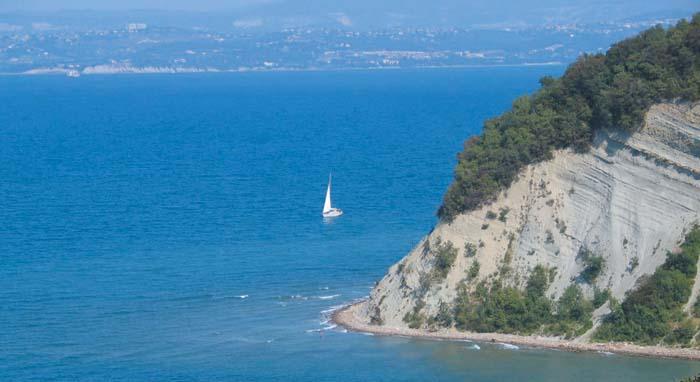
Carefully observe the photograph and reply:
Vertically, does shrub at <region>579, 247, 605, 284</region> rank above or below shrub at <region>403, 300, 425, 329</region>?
above

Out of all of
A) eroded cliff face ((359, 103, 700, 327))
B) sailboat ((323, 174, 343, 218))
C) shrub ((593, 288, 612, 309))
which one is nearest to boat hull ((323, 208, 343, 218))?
sailboat ((323, 174, 343, 218))

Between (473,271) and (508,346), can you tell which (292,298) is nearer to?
(473,271)

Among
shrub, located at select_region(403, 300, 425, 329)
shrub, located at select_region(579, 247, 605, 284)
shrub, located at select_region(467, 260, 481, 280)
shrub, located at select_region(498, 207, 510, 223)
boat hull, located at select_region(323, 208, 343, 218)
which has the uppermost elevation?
shrub, located at select_region(498, 207, 510, 223)

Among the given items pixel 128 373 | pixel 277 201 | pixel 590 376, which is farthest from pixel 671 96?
pixel 277 201

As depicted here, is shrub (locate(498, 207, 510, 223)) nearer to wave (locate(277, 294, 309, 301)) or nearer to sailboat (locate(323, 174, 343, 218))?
wave (locate(277, 294, 309, 301))

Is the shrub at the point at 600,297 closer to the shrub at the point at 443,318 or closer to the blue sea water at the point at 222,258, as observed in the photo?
the blue sea water at the point at 222,258

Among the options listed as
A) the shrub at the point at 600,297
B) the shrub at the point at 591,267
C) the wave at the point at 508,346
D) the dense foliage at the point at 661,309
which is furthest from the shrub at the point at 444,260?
the dense foliage at the point at 661,309

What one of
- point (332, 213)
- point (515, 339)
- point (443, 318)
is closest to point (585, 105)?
point (515, 339)
